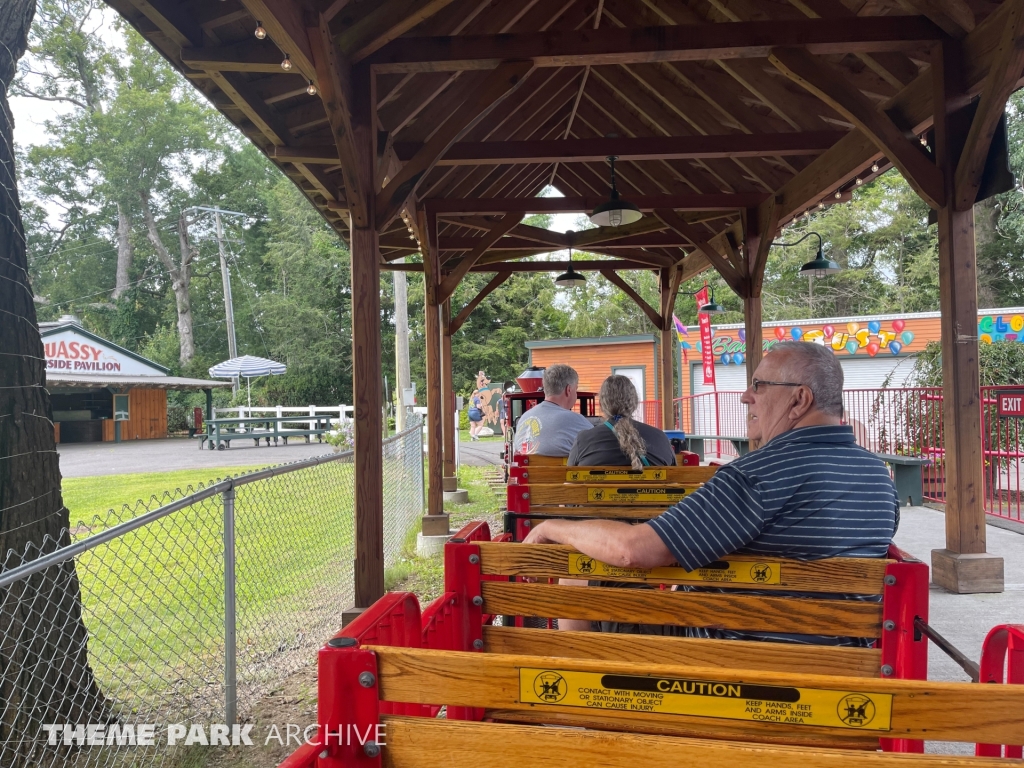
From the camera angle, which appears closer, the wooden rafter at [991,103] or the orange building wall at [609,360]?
the wooden rafter at [991,103]

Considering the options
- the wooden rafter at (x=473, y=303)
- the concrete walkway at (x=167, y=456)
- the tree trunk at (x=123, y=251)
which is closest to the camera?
the wooden rafter at (x=473, y=303)

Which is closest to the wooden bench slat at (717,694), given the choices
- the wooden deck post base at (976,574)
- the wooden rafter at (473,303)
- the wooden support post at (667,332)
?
the wooden deck post base at (976,574)

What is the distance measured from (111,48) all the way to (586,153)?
43.3m

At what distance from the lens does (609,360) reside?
861 inches

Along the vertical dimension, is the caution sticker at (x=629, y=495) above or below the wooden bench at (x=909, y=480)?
above

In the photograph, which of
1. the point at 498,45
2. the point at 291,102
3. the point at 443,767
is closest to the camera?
the point at 443,767

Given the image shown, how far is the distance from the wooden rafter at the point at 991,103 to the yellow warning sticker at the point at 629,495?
3.32 metres

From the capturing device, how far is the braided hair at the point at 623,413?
12.3ft

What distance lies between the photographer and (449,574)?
2.01 m

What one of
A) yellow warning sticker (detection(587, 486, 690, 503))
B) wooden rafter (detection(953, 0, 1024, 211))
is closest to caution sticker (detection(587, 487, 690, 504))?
yellow warning sticker (detection(587, 486, 690, 503))

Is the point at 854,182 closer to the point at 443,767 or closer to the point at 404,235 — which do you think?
the point at 404,235

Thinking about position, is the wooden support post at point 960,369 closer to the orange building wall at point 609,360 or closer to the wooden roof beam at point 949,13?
the wooden roof beam at point 949,13

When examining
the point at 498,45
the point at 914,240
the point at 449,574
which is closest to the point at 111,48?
the point at 914,240

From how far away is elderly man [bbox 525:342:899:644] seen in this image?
183cm
